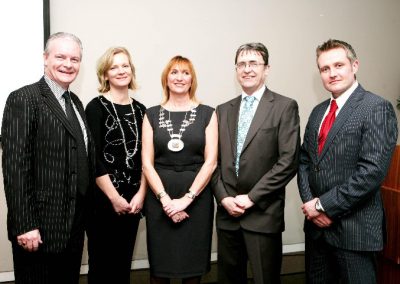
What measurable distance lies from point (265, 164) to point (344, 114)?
53 cm

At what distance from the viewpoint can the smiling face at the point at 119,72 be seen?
8.04 ft

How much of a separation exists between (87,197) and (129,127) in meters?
0.55

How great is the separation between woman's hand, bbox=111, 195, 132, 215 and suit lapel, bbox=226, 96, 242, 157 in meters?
0.72

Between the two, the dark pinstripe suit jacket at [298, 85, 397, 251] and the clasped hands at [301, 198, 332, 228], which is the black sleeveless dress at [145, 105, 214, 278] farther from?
the dark pinstripe suit jacket at [298, 85, 397, 251]

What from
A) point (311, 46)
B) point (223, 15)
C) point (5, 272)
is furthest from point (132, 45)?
point (5, 272)

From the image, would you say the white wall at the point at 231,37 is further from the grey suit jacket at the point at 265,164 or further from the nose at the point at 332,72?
the nose at the point at 332,72

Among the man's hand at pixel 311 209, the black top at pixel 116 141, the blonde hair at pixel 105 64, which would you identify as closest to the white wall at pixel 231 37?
the blonde hair at pixel 105 64

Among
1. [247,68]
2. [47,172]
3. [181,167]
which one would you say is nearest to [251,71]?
[247,68]

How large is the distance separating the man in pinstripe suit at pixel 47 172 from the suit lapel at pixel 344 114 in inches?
50.2

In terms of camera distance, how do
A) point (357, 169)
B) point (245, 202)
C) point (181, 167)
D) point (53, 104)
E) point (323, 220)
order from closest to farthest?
point (53, 104) < point (357, 169) < point (323, 220) < point (245, 202) < point (181, 167)

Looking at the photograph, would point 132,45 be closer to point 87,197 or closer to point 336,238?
point 87,197

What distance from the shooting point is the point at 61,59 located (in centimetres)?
198

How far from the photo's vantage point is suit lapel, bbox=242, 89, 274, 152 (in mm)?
2312

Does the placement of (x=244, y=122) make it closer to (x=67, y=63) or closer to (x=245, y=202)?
(x=245, y=202)
